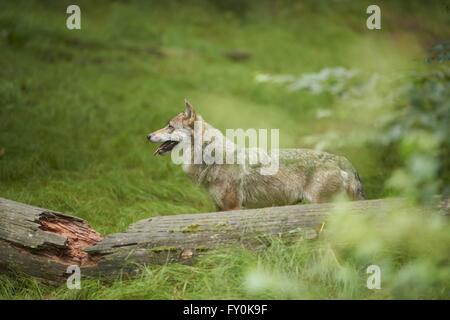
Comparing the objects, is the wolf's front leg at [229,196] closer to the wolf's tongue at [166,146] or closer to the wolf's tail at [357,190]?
the wolf's tongue at [166,146]

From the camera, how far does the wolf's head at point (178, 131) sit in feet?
19.5

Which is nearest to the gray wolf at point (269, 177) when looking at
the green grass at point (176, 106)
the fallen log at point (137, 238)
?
the green grass at point (176, 106)

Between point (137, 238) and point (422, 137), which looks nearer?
point (422, 137)

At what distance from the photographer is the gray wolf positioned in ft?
19.3

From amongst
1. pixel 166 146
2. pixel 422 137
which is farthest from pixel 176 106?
pixel 422 137

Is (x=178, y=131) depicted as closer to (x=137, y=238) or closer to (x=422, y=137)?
(x=137, y=238)

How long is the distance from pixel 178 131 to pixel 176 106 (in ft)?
17.3

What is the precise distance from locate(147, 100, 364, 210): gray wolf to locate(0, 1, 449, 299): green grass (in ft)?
2.57

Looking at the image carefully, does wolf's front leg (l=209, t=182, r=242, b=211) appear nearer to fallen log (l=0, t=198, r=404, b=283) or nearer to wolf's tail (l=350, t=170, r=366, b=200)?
fallen log (l=0, t=198, r=404, b=283)

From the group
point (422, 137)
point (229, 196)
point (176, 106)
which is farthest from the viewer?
point (176, 106)

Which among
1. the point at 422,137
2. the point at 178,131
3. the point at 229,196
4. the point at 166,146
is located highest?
the point at 178,131

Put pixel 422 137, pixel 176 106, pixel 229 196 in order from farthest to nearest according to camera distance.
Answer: pixel 176 106 → pixel 229 196 → pixel 422 137

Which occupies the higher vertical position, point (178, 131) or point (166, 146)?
point (178, 131)

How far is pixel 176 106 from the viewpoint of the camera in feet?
36.7
